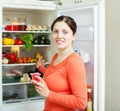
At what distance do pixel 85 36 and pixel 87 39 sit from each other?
36 millimetres

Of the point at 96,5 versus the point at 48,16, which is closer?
the point at 96,5

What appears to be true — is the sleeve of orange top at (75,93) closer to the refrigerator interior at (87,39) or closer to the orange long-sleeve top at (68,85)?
the orange long-sleeve top at (68,85)

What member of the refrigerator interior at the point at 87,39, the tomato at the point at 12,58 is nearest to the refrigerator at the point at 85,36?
the refrigerator interior at the point at 87,39

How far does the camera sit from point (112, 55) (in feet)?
6.12

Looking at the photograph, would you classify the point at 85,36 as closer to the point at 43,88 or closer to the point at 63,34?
the point at 63,34

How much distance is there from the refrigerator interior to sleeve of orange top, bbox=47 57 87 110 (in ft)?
1.66

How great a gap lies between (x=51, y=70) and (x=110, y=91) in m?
0.72

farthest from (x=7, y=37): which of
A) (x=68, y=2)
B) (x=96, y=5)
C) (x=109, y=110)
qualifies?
(x=109, y=110)

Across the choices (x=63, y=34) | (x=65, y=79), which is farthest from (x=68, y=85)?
(x=63, y=34)

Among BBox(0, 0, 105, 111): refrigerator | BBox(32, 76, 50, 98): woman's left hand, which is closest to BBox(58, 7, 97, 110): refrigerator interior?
BBox(0, 0, 105, 111): refrigerator

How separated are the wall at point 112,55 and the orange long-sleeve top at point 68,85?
61cm

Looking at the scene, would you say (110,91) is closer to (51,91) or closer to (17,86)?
(51,91)

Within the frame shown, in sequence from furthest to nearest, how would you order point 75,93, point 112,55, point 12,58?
point 12,58, point 112,55, point 75,93

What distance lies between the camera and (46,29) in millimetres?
2385
